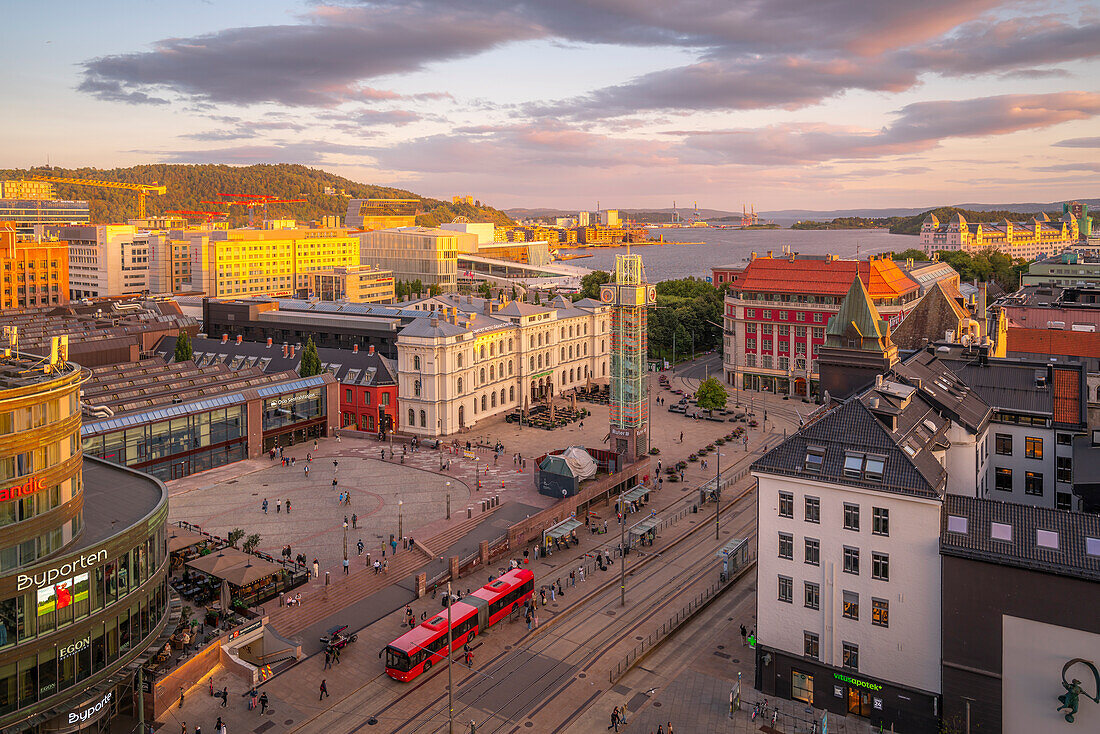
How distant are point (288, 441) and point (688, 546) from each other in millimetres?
42661

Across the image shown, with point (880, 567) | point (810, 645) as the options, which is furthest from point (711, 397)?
point (880, 567)

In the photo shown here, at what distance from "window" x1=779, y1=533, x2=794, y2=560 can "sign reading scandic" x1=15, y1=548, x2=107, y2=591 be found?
1147 inches

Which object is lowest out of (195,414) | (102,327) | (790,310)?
(195,414)

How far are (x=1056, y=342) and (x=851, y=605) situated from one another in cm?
5256

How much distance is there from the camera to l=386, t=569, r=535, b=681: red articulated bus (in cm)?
4119

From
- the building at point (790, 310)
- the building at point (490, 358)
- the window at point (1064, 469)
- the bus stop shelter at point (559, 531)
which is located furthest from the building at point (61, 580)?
the building at point (790, 310)

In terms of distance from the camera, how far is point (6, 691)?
28.8 metres

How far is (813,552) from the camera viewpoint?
38.6 m

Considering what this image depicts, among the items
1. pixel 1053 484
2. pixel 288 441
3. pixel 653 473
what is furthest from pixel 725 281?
pixel 1053 484

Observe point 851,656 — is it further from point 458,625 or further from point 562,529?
point 562,529

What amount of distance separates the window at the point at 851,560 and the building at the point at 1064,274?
343ft

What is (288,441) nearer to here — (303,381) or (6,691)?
(303,381)

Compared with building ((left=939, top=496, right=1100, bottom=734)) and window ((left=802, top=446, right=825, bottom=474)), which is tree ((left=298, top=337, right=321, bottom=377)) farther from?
building ((left=939, top=496, right=1100, bottom=734))

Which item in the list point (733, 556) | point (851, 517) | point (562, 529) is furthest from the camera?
point (562, 529)
